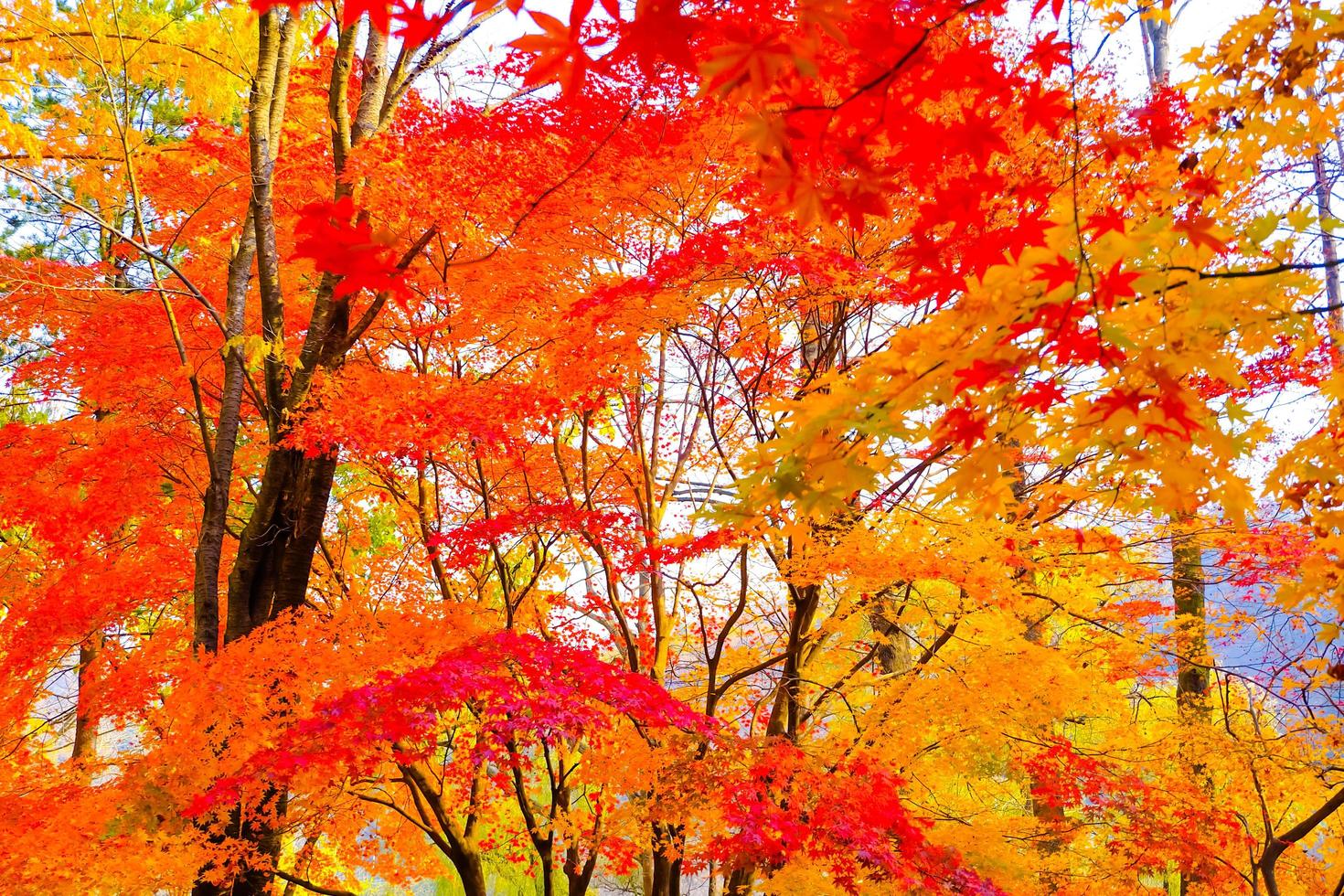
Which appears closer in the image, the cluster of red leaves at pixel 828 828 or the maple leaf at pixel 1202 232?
the maple leaf at pixel 1202 232

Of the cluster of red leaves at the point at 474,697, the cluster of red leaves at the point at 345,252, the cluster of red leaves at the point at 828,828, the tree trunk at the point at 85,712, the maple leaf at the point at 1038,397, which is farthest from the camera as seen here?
the tree trunk at the point at 85,712

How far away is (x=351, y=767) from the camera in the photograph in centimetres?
507

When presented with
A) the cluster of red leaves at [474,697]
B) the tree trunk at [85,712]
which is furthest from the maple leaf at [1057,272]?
the tree trunk at [85,712]

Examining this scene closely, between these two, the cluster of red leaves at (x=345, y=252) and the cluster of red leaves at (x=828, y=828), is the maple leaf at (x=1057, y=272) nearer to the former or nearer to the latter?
the cluster of red leaves at (x=345, y=252)

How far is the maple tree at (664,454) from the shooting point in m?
1.92

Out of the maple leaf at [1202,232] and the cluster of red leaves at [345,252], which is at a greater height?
the cluster of red leaves at [345,252]

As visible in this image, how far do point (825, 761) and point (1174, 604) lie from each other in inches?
151

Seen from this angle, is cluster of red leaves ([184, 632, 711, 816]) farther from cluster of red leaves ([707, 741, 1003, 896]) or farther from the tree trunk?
the tree trunk

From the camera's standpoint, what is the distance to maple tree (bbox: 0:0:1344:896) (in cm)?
192

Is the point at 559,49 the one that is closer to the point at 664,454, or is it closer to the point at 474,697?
the point at 474,697

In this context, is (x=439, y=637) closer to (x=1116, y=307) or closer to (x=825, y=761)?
(x=825, y=761)

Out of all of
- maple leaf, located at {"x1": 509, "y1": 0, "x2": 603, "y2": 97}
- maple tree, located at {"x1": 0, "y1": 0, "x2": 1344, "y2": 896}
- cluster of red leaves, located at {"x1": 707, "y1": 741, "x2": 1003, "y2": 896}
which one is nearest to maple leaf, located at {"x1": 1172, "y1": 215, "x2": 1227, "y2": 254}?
maple tree, located at {"x1": 0, "y1": 0, "x2": 1344, "y2": 896}

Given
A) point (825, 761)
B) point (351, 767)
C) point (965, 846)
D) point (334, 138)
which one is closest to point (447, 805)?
point (351, 767)

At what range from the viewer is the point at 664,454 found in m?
8.20
